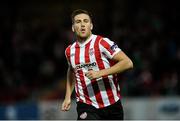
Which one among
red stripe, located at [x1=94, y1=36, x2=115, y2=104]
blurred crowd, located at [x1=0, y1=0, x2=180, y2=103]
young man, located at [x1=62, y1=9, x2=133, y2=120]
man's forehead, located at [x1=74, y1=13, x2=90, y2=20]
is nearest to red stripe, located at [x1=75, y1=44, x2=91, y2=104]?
young man, located at [x1=62, y1=9, x2=133, y2=120]

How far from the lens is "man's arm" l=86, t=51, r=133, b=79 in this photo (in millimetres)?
6605

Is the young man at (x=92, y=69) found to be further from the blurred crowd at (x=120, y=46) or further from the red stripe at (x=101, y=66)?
the blurred crowd at (x=120, y=46)

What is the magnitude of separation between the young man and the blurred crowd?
229 inches

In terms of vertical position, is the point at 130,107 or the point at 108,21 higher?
the point at 108,21

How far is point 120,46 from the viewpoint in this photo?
1427 centimetres

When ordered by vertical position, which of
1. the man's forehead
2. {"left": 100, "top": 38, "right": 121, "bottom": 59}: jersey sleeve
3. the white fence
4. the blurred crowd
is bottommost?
the white fence

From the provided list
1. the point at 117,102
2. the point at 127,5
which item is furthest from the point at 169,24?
the point at 117,102

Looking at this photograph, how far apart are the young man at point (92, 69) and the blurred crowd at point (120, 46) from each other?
5.81 metres

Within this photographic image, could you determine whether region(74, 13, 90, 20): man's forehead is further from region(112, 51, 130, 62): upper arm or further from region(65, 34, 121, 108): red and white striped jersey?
region(112, 51, 130, 62): upper arm

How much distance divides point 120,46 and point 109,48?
7.28m

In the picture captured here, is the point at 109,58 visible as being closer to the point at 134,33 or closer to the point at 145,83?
the point at 145,83

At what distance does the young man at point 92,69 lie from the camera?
277 inches

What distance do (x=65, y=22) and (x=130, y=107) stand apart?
4438 millimetres

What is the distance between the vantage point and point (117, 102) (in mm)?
7238
